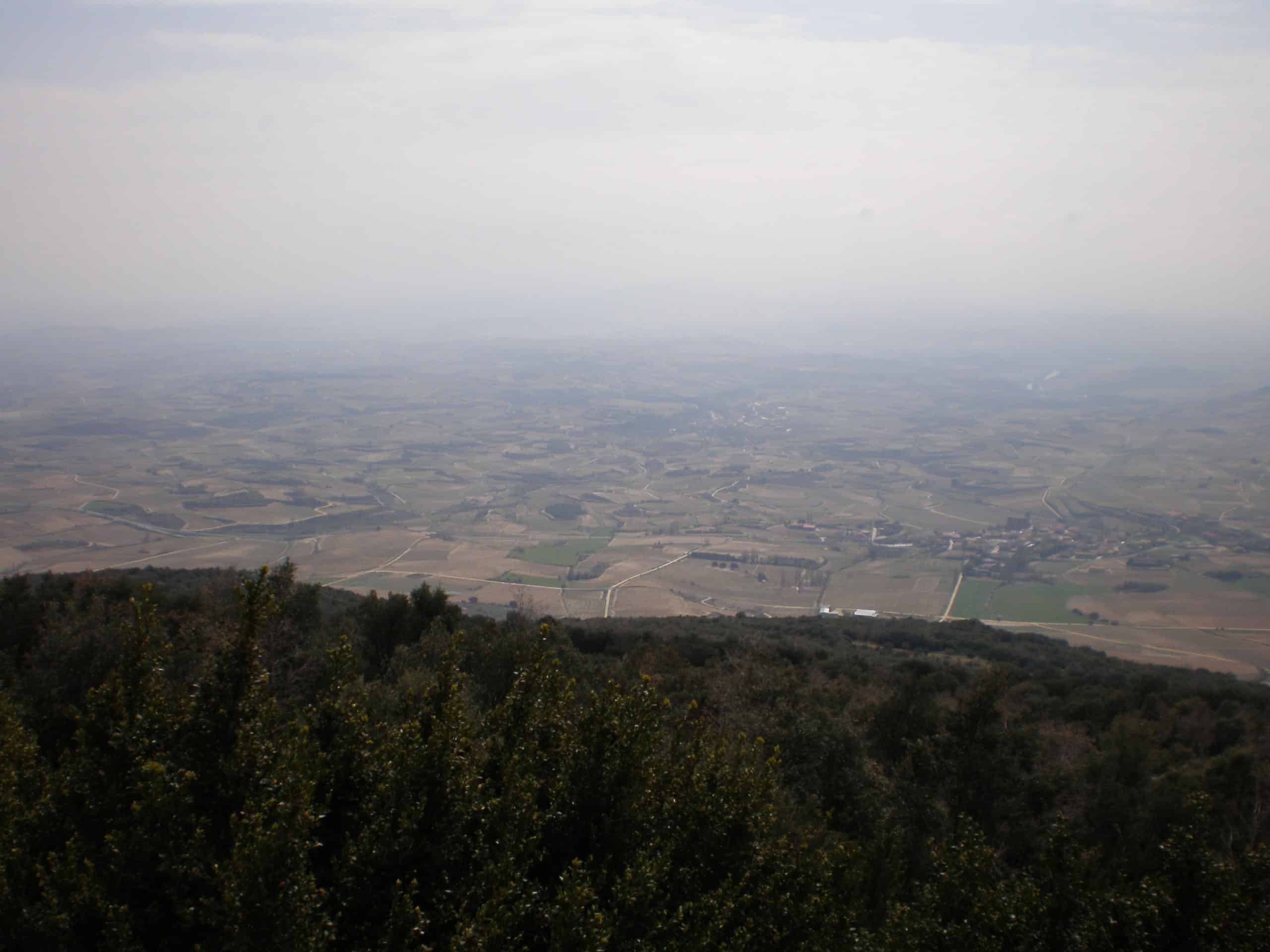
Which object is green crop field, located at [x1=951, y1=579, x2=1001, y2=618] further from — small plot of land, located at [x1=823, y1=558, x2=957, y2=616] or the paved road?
small plot of land, located at [x1=823, y1=558, x2=957, y2=616]

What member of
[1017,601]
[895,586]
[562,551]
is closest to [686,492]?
[562,551]

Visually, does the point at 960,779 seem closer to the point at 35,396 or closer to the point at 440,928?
the point at 440,928

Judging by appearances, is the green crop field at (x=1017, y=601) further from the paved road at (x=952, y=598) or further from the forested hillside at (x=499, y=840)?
the forested hillside at (x=499, y=840)

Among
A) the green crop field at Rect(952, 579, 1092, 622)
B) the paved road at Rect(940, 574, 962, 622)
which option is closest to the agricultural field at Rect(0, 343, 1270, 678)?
the green crop field at Rect(952, 579, 1092, 622)

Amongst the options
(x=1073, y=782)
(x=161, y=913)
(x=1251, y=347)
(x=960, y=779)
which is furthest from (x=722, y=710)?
(x=1251, y=347)

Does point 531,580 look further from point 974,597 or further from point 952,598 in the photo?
point 974,597

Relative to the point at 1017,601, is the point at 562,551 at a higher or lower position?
higher
